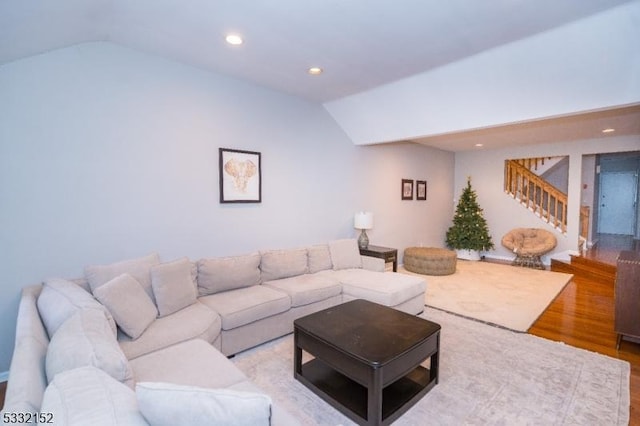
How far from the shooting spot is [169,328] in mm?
2410

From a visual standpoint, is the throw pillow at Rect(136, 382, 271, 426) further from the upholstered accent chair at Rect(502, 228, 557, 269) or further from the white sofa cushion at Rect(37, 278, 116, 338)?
the upholstered accent chair at Rect(502, 228, 557, 269)

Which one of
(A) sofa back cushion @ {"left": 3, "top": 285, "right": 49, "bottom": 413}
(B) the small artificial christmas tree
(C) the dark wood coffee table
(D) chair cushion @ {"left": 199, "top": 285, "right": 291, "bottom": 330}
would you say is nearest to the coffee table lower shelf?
(C) the dark wood coffee table

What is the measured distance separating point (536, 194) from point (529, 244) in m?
1.34

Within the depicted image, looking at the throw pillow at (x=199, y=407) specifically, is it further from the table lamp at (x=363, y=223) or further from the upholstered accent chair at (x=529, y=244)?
the upholstered accent chair at (x=529, y=244)

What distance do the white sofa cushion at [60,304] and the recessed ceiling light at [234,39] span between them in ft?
7.60

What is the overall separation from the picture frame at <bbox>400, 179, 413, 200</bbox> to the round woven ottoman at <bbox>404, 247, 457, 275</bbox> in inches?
48.4

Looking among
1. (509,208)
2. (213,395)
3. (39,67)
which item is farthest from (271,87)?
(509,208)

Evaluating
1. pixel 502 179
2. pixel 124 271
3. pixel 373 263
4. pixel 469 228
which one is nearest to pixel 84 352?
pixel 124 271

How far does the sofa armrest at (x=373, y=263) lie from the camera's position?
4469 millimetres

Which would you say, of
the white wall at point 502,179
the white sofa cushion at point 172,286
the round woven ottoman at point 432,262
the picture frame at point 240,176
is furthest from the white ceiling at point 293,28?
the white wall at point 502,179

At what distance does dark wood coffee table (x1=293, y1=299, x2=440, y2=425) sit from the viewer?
200cm

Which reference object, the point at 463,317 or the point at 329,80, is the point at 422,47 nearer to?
the point at 329,80

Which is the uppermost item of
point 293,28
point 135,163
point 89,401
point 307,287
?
point 293,28

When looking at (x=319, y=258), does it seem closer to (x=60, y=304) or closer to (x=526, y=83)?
(x=60, y=304)
